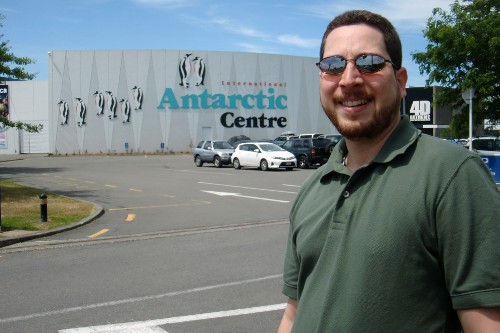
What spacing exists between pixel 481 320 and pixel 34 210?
1383 cm

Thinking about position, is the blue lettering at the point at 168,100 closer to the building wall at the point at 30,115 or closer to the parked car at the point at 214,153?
the building wall at the point at 30,115

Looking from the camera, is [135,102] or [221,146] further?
[135,102]

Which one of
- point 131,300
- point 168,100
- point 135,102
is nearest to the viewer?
point 131,300

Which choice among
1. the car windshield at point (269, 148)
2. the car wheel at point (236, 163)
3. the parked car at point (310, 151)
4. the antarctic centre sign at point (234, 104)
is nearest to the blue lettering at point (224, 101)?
the antarctic centre sign at point (234, 104)

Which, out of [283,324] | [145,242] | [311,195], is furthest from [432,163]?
[145,242]

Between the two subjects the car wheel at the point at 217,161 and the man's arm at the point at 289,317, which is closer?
the man's arm at the point at 289,317

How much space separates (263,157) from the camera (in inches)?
1162

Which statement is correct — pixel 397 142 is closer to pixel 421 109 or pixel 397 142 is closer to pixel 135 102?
pixel 135 102

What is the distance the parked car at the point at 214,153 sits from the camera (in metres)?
33.2

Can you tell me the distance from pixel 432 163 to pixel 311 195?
1.74 feet

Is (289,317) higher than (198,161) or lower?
higher

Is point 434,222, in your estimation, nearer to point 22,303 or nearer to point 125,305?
point 125,305

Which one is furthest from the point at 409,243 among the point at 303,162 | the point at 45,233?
Answer: the point at 303,162

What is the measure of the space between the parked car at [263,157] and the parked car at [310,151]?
103cm
